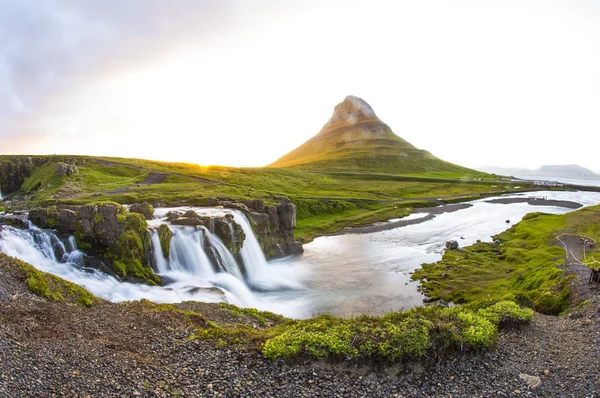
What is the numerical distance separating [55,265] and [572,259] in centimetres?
5283

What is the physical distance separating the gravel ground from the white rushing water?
1342 cm

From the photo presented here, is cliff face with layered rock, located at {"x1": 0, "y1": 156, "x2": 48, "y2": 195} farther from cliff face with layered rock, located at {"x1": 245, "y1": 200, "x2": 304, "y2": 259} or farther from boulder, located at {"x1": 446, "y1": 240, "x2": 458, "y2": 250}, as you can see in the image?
boulder, located at {"x1": 446, "y1": 240, "x2": 458, "y2": 250}

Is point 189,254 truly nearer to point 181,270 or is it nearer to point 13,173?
point 181,270

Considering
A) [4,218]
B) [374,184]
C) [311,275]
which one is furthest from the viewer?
[374,184]

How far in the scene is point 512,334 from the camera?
20.5 m

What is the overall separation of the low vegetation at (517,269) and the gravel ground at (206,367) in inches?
387

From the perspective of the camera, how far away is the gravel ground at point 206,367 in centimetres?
1457

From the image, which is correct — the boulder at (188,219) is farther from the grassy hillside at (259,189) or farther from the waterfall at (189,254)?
the grassy hillside at (259,189)

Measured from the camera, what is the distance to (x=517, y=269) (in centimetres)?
4481

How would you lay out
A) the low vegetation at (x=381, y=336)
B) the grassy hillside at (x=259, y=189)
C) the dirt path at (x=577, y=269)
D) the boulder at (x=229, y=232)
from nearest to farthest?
the low vegetation at (x=381, y=336)
the dirt path at (x=577, y=269)
the boulder at (x=229, y=232)
the grassy hillside at (x=259, y=189)

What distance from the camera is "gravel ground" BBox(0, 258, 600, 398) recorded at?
14.6 m

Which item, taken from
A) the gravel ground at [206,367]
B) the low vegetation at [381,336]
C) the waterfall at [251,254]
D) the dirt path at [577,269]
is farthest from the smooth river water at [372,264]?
the gravel ground at [206,367]

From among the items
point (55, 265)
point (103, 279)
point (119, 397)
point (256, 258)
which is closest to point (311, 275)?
point (256, 258)

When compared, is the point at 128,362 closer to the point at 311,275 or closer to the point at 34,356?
the point at 34,356
